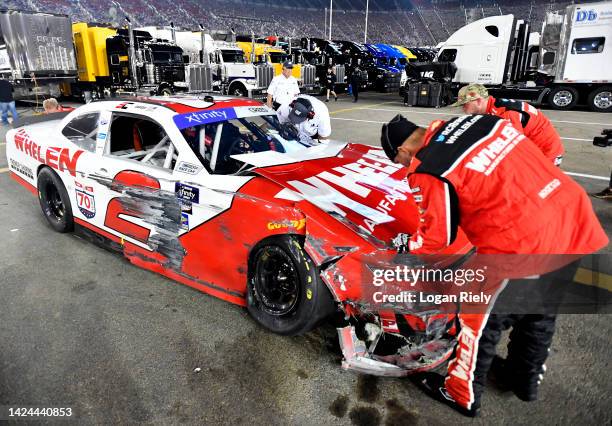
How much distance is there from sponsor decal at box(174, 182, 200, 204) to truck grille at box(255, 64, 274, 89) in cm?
1403

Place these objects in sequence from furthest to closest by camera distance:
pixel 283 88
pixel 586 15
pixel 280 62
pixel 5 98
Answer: pixel 280 62, pixel 586 15, pixel 5 98, pixel 283 88

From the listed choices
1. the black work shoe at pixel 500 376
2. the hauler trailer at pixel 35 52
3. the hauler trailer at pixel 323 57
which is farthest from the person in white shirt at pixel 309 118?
the hauler trailer at pixel 323 57

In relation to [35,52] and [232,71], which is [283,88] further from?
[35,52]

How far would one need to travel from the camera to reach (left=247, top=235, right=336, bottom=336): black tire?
2467 mm

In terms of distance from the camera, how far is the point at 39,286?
137 inches

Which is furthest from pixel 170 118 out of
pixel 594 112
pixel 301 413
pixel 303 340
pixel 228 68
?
pixel 594 112

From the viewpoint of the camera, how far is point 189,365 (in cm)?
257

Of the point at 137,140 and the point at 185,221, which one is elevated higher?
the point at 137,140

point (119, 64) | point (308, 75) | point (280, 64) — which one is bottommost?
point (308, 75)

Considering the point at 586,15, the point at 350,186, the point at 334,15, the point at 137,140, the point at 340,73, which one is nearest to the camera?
the point at 350,186

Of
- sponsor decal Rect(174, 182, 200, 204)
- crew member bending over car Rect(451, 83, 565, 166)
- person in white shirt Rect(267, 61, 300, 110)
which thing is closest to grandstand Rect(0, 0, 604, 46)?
person in white shirt Rect(267, 61, 300, 110)

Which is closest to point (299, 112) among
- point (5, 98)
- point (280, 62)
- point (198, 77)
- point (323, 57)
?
point (5, 98)

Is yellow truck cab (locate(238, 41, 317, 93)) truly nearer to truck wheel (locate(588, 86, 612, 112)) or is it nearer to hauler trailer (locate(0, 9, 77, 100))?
hauler trailer (locate(0, 9, 77, 100))

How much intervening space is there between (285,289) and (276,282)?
74mm
